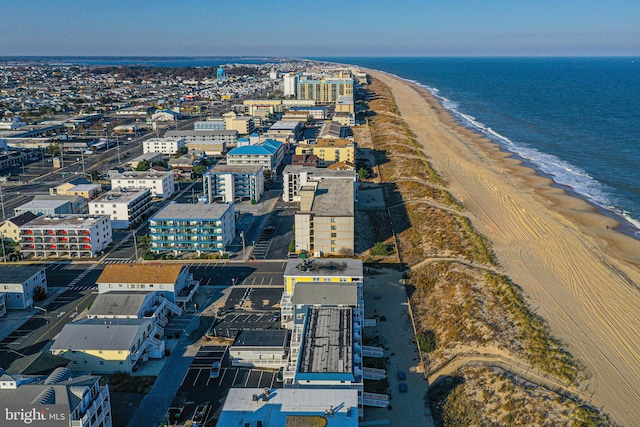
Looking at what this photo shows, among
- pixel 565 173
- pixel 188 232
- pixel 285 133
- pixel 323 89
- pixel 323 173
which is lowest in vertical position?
pixel 188 232

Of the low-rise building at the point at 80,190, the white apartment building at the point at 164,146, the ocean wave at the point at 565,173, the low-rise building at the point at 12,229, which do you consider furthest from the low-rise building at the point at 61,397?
the white apartment building at the point at 164,146

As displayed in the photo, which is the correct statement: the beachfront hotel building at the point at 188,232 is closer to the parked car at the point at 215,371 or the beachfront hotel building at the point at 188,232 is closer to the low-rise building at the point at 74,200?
the low-rise building at the point at 74,200

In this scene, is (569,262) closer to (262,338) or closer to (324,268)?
(324,268)

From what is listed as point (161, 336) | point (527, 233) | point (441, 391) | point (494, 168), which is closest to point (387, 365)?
point (441, 391)

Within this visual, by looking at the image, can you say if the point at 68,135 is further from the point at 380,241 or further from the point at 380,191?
the point at 380,241

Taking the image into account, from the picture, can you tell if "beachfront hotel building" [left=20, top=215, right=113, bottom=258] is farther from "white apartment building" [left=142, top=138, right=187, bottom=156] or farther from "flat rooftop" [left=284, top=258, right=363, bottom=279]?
"white apartment building" [left=142, top=138, right=187, bottom=156]
